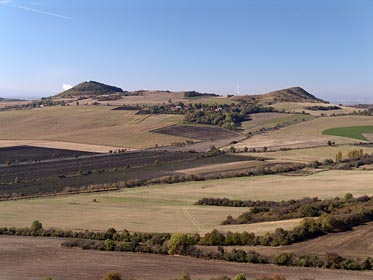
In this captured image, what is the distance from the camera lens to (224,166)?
67.5m

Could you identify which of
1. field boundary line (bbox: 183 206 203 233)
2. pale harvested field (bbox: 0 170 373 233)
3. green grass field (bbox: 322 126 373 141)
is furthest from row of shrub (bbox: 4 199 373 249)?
green grass field (bbox: 322 126 373 141)

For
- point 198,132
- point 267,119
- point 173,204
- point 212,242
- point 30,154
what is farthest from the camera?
point 267,119

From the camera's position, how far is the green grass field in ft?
309

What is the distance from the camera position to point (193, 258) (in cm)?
3169

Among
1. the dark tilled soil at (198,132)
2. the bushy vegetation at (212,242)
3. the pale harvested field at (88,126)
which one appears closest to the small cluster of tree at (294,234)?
the bushy vegetation at (212,242)

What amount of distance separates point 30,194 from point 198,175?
20131 mm

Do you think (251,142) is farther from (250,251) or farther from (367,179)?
(250,251)

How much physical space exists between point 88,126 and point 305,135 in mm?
47095

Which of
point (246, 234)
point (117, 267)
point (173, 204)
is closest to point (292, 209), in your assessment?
point (246, 234)

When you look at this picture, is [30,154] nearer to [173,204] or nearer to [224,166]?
[224,166]

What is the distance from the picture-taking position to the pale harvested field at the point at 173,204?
39.5 metres

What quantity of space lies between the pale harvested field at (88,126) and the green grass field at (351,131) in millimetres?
29765

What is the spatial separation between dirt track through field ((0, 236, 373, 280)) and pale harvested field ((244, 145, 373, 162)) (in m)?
43.5

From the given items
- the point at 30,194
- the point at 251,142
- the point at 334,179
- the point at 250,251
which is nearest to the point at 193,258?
the point at 250,251
